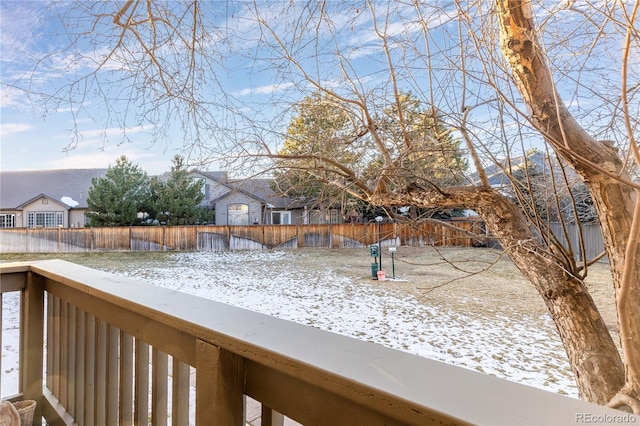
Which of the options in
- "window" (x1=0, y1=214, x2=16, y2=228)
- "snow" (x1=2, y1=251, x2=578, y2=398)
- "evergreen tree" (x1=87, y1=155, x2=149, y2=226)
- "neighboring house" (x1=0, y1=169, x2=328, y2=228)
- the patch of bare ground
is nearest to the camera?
the patch of bare ground

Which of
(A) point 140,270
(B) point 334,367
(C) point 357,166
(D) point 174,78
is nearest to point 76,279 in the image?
(B) point 334,367

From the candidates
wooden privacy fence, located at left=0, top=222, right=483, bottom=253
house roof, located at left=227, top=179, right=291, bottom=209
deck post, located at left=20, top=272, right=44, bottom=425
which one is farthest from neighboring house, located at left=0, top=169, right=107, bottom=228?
house roof, located at left=227, top=179, right=291, bottom=209

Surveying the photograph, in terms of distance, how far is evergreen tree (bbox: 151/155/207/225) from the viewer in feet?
7.67

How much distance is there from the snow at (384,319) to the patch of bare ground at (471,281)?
314 millimetres

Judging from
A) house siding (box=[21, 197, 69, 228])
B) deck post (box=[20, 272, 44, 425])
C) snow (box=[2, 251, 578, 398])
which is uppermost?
house siding (box=[21, 197, 69, 228])

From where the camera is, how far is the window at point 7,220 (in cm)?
218

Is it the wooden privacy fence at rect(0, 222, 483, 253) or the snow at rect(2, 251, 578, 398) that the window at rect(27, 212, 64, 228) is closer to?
the wooden privacy fence at rect(0, 222, 483, 253)

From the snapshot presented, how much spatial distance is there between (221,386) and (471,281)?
5.58 m

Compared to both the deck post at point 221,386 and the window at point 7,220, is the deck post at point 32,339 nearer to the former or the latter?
the window at point 7,220

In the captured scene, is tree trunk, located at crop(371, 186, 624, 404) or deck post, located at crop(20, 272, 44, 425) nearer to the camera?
deck post, located at crop(20, 272, 44, 425)

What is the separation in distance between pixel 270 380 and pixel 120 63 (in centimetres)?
195

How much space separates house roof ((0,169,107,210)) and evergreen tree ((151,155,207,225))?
0.79 metres

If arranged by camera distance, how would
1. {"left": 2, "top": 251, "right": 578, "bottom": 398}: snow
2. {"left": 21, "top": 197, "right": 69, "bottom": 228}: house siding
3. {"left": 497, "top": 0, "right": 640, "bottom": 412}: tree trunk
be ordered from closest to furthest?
{"left": 497, "top": 0, "right": 640, "bottom": 412}: tree trunk, {"left": 2, "top": 251, "right": 578, "bottom": 398}: snow, {"left": 21, "top": 197, "right": 69, "bottom": 228}: house siding

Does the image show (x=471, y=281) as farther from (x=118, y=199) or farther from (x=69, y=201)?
(x=118, y=199)
